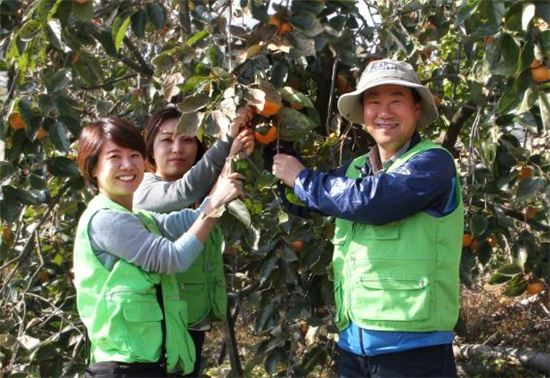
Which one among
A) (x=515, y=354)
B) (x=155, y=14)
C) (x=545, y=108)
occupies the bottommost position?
(x=515, y=354)

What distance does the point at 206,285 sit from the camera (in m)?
2.18

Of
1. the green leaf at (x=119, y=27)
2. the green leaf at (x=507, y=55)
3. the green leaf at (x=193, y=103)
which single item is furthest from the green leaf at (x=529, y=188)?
the green leaf at (x=119, y=27)

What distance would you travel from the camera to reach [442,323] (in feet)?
5.80

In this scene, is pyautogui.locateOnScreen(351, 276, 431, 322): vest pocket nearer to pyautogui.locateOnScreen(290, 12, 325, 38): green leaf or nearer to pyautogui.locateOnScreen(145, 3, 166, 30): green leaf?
pyautogui.locateOnScreen(290, 12, 325, 38): green leaf

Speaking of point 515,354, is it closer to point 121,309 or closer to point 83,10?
point 121,309

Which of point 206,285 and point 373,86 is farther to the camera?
point 206,285

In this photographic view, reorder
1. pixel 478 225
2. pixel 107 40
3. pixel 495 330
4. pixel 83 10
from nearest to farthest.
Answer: pixel 83 10
pixel 107 40
pixel 478 225
pixel 495 330

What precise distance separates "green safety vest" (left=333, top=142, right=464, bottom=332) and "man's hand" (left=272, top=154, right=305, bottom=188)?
0.23 meters

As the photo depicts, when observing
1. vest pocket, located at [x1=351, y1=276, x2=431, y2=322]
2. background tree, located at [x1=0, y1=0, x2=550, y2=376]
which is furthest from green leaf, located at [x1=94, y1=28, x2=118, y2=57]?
vest pocket, located at [x1=351, y1=276, x2=431, y2=322]

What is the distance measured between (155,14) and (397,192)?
98 cm

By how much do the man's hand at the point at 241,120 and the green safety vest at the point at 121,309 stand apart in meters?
0.33

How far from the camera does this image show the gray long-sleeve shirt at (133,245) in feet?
5.88

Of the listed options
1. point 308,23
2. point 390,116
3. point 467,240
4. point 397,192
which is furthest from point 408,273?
point 467,240

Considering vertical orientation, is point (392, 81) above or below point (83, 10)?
below
